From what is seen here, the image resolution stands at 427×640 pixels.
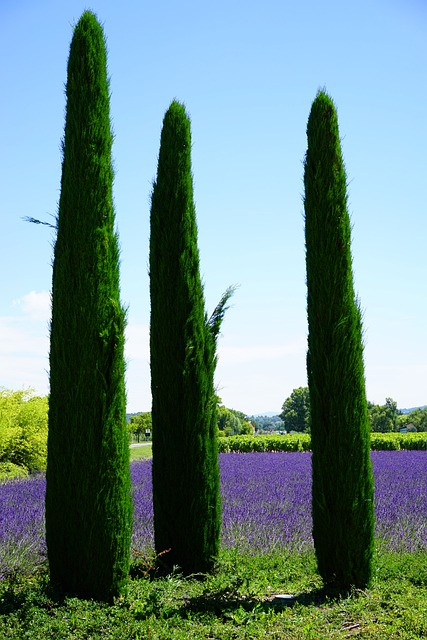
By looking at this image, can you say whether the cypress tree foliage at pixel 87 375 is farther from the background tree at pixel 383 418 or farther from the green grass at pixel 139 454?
the background tree at pixel 383 418

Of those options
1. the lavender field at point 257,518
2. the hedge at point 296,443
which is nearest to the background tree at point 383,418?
the hedge at point 296,443

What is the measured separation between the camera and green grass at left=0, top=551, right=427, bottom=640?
16.2 ft

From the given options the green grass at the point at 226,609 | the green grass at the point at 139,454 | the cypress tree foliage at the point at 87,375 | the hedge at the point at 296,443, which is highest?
the cypress tree foliage at the point at 87,375

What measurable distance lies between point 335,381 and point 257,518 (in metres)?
2.80

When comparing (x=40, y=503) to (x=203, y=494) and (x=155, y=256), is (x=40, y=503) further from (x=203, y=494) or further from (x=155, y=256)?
(x=155, y=256)

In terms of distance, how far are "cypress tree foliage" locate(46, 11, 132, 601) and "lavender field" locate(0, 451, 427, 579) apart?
45.7 inches

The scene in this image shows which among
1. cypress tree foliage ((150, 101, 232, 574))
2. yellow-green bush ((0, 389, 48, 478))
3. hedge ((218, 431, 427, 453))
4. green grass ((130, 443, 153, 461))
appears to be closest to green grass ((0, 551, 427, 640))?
cypress tree foliage ((150, 101, 232, 574))

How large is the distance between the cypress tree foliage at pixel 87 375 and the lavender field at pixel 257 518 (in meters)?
1.16

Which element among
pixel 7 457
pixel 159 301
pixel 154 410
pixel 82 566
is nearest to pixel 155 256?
pixel 159 301

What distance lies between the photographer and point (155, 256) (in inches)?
291

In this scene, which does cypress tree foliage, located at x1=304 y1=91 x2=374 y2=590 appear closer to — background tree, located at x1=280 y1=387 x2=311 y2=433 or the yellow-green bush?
the yellow-green bush

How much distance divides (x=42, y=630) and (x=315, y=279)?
14.0 feet

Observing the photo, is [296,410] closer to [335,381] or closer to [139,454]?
[139,454]

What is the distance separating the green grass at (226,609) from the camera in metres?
4.93
